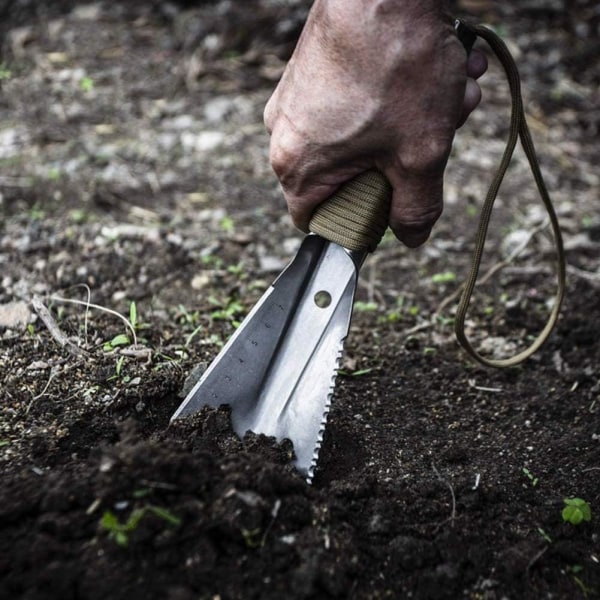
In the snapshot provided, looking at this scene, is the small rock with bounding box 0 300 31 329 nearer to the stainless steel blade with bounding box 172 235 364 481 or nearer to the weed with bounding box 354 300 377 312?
the stainless steel blade with bounding box 172 235 364 481

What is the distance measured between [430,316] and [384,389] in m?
0.65

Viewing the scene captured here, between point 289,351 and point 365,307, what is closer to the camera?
point 289,351

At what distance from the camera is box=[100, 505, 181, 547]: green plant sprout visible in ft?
4.65

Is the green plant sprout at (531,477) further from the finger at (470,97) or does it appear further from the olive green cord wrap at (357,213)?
the finger at (470,97)

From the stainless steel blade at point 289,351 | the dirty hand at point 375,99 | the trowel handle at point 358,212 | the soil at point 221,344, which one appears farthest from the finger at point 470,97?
the soil at point 221,344

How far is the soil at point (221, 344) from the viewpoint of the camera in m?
1.48

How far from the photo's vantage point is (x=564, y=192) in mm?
4031

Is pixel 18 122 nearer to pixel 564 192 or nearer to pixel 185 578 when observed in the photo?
pixel 564 192

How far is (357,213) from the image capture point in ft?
5.99

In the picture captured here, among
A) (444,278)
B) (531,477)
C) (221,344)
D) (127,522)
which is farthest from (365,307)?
(127,522)

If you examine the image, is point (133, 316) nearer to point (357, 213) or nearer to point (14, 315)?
point (14, 315)

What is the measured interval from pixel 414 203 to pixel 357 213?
0.47 feet

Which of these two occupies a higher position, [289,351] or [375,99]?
[375,99]

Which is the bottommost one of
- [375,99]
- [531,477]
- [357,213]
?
[531,477]
